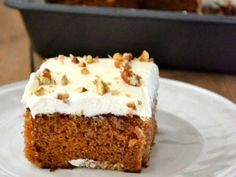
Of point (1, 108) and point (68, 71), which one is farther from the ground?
point (68, 71)

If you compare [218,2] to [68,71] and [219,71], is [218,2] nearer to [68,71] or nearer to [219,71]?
[219,71]

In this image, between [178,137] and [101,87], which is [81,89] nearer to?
[101,87]

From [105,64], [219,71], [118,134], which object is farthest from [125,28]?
[118,134]

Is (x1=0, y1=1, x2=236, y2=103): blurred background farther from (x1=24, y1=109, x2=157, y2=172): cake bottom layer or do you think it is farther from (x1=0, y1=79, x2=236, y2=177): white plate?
(x1=24, y1=109, x2=157, y2=172): cake bottom layer

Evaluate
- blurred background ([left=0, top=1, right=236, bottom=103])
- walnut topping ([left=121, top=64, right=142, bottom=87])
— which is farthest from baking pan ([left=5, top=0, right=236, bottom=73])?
walnut topping ([left=121, top=64, right=142, bottom=87])

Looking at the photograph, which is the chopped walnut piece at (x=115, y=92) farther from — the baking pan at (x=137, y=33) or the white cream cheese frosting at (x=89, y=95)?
the baking pan at (x=137, y=33)

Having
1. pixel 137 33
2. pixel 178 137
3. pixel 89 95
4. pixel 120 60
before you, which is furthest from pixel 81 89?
pixel 137 33

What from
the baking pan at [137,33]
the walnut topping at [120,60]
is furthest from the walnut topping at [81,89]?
the baking pan at [137,33]
